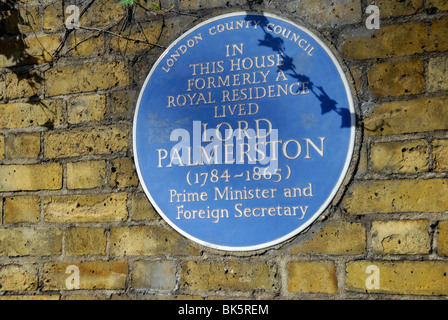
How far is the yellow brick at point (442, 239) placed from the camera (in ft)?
5.95

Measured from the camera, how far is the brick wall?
1867mm

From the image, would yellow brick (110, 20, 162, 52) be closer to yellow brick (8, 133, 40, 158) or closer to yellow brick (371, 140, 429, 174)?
yellow brick (8, 133, 40, 158)

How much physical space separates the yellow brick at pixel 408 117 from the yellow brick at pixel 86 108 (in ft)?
3.64

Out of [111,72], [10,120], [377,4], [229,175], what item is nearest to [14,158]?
[10,120]

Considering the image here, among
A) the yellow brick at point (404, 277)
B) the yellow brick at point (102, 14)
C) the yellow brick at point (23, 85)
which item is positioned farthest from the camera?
the yellow brick at point (23, 85)

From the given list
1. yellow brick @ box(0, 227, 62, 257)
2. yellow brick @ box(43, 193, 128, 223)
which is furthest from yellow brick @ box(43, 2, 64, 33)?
yellow brick @ box(0, 227, 62, 257)

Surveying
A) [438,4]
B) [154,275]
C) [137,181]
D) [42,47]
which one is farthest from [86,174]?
[438,4]

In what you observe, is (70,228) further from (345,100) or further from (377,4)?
(377,4)

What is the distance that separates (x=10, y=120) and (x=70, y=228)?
59cm

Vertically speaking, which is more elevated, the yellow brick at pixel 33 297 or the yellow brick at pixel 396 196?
the yellow brick at pixel 396 196

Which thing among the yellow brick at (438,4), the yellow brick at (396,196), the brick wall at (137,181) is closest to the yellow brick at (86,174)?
the brick wall at (137,181)

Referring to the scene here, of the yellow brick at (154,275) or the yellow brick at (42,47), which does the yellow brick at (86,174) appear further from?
the yellow brick at (42,47)

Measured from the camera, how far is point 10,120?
246 centimetres

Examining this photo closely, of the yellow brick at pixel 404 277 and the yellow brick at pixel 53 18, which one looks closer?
the yellow brick at pixel 404 277
